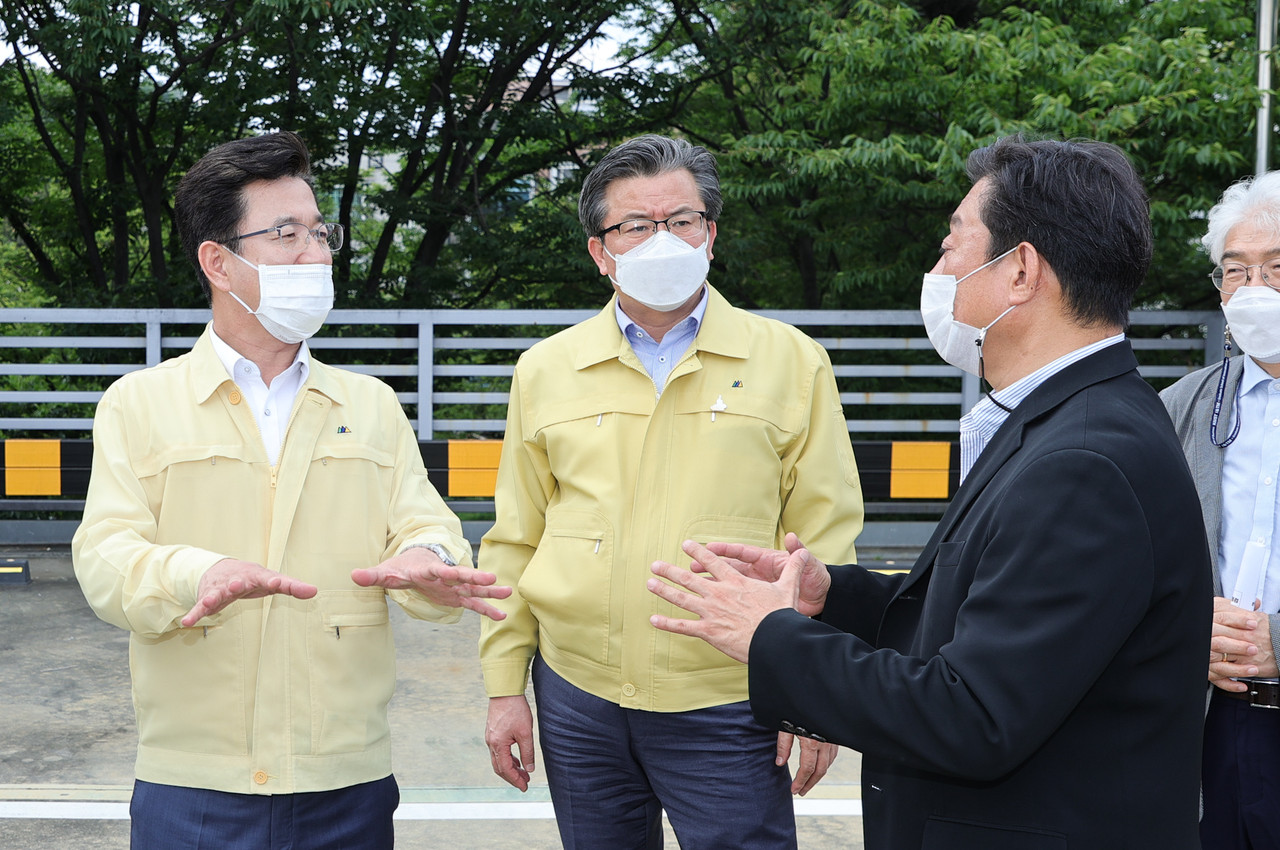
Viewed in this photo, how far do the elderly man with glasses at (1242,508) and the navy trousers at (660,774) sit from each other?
3.29ft

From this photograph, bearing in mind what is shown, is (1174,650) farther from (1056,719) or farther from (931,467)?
(931,467)

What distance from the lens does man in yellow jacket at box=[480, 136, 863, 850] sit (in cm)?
266

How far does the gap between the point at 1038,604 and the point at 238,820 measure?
1.65 m

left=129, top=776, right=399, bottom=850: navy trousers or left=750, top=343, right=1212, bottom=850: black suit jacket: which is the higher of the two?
left=750, top=343, right=1212, bottom=850: black suit jacket

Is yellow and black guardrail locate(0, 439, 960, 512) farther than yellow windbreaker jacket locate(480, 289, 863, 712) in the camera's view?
Yes

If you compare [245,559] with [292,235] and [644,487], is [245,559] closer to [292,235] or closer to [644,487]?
[292,235]

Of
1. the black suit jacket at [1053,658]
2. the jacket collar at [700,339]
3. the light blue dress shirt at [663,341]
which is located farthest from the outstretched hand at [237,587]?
the light blue dress shirt at [663,341]

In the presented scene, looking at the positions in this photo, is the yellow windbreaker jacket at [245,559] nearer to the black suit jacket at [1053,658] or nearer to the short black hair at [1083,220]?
the black suit jacket at [1053,658]

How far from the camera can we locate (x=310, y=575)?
248 cm

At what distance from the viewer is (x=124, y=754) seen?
187 inches

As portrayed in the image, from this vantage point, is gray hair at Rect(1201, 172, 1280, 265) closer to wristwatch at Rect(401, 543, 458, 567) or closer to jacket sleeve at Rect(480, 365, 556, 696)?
jacket sleeve at Rect(480, 365, 556, 696)

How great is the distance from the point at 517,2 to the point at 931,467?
544 centimetres

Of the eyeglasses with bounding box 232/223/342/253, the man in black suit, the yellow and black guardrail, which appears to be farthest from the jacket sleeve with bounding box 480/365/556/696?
the yellow and black guardrail

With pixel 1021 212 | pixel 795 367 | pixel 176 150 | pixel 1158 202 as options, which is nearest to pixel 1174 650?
pixel 1021 212
